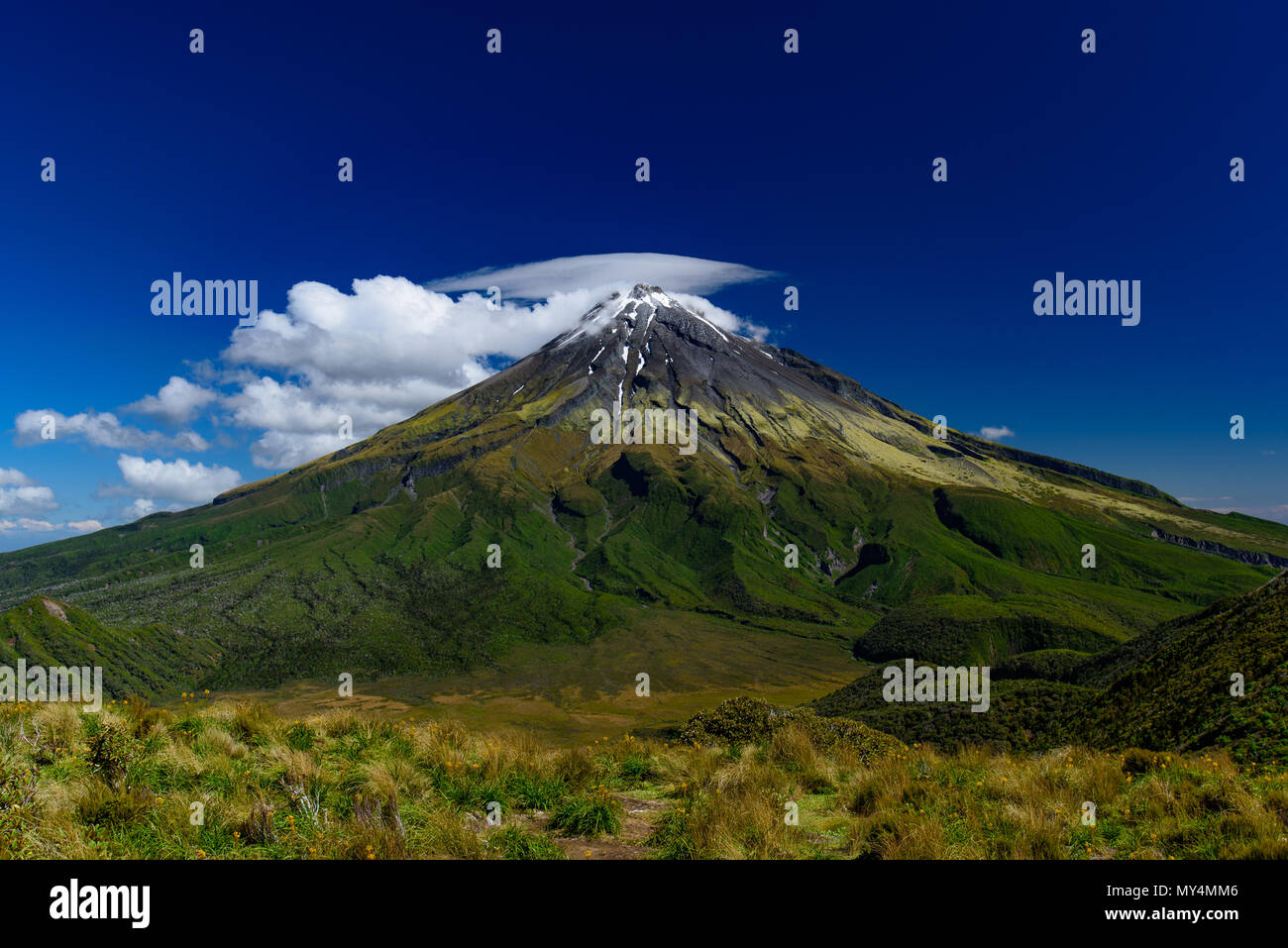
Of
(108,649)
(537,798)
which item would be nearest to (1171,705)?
(537,798)

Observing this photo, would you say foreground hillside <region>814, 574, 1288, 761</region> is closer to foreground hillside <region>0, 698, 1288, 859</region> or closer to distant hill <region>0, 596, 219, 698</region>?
foreground hillside <region>0, 698, 1288, 859</region>

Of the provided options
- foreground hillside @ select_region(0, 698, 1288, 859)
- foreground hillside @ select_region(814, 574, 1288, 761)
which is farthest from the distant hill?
foreground hillside @ select_region(814, 574, 1288, 761)

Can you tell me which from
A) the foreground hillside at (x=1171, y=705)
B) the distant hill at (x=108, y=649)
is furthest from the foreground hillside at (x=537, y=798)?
the distant hill at (x=108, y=649)

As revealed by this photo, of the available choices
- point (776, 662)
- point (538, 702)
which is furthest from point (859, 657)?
point (538, 702)

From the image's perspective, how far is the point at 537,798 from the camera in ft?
28.5

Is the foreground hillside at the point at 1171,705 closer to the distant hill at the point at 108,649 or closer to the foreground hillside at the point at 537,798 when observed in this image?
the foreground hillside at the point at 537,798

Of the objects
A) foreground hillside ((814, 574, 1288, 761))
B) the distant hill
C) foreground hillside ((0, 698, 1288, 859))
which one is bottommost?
the distant hill

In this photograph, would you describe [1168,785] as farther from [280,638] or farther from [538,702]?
[280,638]

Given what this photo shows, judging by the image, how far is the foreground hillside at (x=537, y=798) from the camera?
253 inches

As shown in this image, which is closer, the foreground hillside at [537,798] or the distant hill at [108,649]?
the foreground hillside at [537,798]

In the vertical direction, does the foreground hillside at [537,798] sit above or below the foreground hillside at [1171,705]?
above

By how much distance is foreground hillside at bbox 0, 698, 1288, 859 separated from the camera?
644 centimetres
